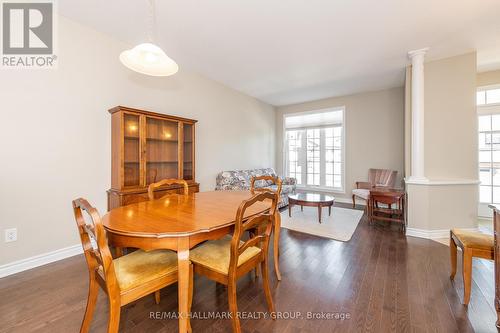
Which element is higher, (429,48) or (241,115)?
(429,48)

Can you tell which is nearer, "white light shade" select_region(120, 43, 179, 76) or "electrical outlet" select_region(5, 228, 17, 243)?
"white light shade" select_region(120, 43, 179, 76)

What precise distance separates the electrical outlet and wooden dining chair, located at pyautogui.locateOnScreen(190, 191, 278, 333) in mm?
2026

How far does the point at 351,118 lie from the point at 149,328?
213 inches

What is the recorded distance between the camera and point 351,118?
5.09m

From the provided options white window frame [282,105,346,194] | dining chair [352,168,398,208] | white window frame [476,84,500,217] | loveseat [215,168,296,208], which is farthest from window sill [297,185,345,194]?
white window frame [476,84,500,217]

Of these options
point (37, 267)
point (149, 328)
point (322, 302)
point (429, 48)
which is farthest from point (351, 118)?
point (37, 267)

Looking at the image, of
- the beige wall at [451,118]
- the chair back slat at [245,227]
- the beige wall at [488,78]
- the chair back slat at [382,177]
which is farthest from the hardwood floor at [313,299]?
the beige wall at [488,78]

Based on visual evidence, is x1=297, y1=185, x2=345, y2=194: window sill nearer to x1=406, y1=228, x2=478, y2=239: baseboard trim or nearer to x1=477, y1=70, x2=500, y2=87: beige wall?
x1=406, y1=228, x2=478, y2=239: baseboard trim

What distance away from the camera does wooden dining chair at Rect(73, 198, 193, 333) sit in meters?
1.00

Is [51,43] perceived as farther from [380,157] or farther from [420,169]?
[380,157]

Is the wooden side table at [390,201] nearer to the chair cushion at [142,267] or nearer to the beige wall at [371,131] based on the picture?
the beige wall at [371,131]

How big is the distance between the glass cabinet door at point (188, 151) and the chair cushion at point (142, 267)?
199 centimetres

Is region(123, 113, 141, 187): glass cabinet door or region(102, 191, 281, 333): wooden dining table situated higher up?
region(123, 113, 141, 187): glass cabinet door

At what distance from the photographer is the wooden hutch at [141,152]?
255cm
